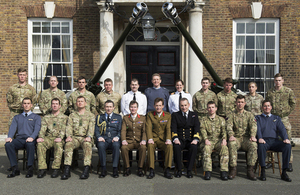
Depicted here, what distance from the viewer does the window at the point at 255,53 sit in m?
11.0

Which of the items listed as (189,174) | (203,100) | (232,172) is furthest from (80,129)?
(232,172)

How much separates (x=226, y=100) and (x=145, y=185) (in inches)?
110

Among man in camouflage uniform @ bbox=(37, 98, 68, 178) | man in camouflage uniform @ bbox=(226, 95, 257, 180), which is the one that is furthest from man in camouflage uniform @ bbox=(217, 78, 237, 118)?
man in camouflage uniform @ bbox=(37, 98, 68, 178)

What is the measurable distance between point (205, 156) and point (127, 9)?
6.09m

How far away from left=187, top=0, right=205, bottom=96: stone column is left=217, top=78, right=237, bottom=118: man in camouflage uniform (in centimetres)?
255

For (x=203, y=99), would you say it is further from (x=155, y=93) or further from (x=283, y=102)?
(x=283, y=102)

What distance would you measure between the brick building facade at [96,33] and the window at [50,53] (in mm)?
228

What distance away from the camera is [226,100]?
24.3ft

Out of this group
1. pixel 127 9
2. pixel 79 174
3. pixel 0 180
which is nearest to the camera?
pixel 0 180

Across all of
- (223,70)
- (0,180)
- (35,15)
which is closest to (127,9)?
(35,15)

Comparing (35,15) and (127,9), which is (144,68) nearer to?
(127,9)

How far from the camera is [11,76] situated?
35.7ft

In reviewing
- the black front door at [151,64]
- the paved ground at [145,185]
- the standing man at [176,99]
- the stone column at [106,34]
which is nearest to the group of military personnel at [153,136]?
the paved ground at [145,185]

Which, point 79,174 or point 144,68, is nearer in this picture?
point 79,174
